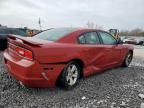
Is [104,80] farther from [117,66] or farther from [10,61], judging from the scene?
[10,61]

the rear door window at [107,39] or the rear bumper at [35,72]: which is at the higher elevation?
the rear door window at [107,39]

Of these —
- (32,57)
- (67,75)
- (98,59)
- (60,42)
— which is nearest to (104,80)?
(98,59)

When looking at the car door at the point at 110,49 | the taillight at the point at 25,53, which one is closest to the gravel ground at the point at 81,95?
the car door at the point at 110,49

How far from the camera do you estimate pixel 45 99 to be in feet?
12.9

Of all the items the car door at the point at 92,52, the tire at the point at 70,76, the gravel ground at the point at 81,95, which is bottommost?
the gravel ground at the point at 81,95

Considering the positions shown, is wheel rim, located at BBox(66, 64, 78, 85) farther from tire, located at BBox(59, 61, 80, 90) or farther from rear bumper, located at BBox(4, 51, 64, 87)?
rear bumper, located at BBox(4, 51, 64, 87)

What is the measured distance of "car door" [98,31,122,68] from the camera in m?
5.58

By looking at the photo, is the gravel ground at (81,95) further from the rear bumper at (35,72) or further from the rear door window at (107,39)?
the rear door window at (107,39)

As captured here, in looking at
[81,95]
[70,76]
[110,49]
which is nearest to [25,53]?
[70,76]

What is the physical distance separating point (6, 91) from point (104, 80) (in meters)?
2.46

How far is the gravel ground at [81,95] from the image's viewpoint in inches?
148

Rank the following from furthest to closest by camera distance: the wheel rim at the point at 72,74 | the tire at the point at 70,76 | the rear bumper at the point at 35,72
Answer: the wheel rim at the point at 72,74, the tire at the point at 70,76, the rear bumper at the point at 35,72

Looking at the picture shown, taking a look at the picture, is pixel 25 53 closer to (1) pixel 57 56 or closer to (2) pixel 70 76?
(1) pixel 57 56

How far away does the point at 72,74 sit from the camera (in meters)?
4.52
